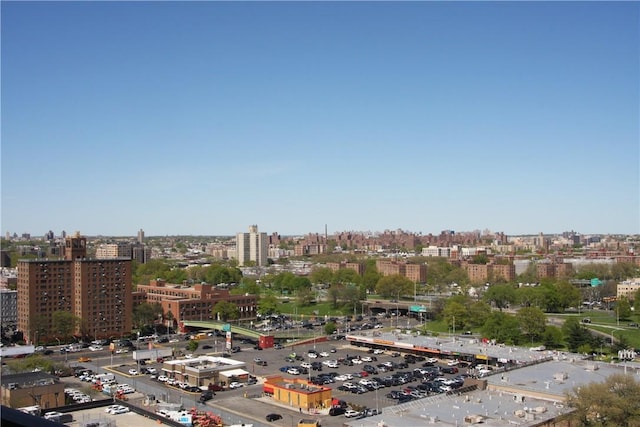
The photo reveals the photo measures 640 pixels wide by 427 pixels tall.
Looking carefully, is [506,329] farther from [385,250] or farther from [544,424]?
[385,250]

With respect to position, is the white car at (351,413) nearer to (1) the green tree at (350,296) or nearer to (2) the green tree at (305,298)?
(1) the green tree at (350,296)

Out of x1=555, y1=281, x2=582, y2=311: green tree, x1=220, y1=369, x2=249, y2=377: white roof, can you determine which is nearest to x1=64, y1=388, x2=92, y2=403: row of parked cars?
x1=220, y1=369, x2=249, y2=377: white roof

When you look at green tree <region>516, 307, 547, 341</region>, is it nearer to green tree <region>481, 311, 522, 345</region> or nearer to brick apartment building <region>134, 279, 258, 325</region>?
green tree <region>481, 311, 522, 345</region>

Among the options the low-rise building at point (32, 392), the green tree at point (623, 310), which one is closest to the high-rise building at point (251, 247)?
the green tree at point (623, 310)

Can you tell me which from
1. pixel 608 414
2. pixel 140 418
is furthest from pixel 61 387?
pixel 608 414

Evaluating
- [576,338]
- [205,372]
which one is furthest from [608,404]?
[576,338]

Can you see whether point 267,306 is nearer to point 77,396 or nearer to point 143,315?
point 143,315
